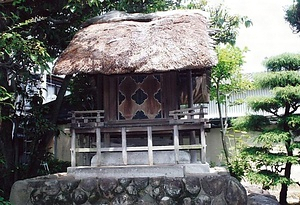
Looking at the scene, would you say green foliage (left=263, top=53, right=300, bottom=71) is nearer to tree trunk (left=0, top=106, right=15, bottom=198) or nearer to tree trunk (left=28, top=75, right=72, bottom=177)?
tree trunk (left=28, top=75, right=72, bottom=177)

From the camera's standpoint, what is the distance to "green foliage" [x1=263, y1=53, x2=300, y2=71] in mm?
10297

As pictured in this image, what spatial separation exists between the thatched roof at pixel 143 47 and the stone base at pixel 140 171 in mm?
2086

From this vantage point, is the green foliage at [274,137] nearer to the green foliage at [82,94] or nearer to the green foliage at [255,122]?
the green foliage at [255,122]

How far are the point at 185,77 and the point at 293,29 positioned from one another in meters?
4.22

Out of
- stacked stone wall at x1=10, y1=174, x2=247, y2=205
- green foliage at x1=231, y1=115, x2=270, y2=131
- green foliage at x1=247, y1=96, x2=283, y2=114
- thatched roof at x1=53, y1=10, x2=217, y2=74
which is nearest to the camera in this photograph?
stacked stone wall at x1=10, y1=174, x2=247, y2=205

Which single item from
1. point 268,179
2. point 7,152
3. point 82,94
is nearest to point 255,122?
point 268,179

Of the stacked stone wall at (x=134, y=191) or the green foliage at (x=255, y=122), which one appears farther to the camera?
the green foliage at (x=255, y=122)

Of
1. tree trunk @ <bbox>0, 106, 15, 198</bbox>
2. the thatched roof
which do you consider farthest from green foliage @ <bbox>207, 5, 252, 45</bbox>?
tree trunk @ <bbox>0, 106, 15, 198</bbox>

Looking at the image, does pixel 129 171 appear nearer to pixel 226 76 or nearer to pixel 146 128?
pixel 146 128

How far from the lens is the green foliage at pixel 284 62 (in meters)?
10.3

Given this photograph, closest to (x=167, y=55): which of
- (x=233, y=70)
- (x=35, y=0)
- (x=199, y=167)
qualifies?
(x=199, y=167)

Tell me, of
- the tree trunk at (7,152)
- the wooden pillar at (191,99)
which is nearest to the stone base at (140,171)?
the wooden pillar at (191,99)

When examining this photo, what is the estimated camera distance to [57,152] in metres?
15.3

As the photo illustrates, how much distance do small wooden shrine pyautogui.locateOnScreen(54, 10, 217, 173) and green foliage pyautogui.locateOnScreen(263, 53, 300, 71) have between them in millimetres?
3370
